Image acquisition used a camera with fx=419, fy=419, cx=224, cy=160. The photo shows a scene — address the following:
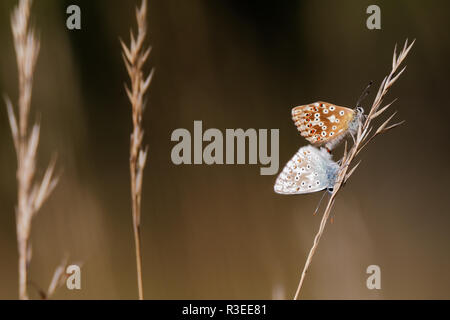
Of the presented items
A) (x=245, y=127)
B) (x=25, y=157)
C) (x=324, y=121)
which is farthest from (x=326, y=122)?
(x=245, y=127)

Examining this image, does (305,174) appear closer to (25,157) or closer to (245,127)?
(25,157)

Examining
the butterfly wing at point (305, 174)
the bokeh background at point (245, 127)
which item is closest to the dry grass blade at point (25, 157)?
the butterfly wing at point (305, 174)

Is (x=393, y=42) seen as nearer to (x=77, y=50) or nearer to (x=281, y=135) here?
(x=281, y=135)

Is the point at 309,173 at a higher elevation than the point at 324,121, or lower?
lower

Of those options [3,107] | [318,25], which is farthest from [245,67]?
[3,107]

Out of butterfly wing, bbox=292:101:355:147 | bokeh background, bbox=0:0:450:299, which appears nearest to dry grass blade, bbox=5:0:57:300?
butterfly wing, bbox=292:101:355:147

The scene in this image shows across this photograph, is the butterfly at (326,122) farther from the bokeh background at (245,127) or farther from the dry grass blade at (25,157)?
the bokeh background at (245,127)
